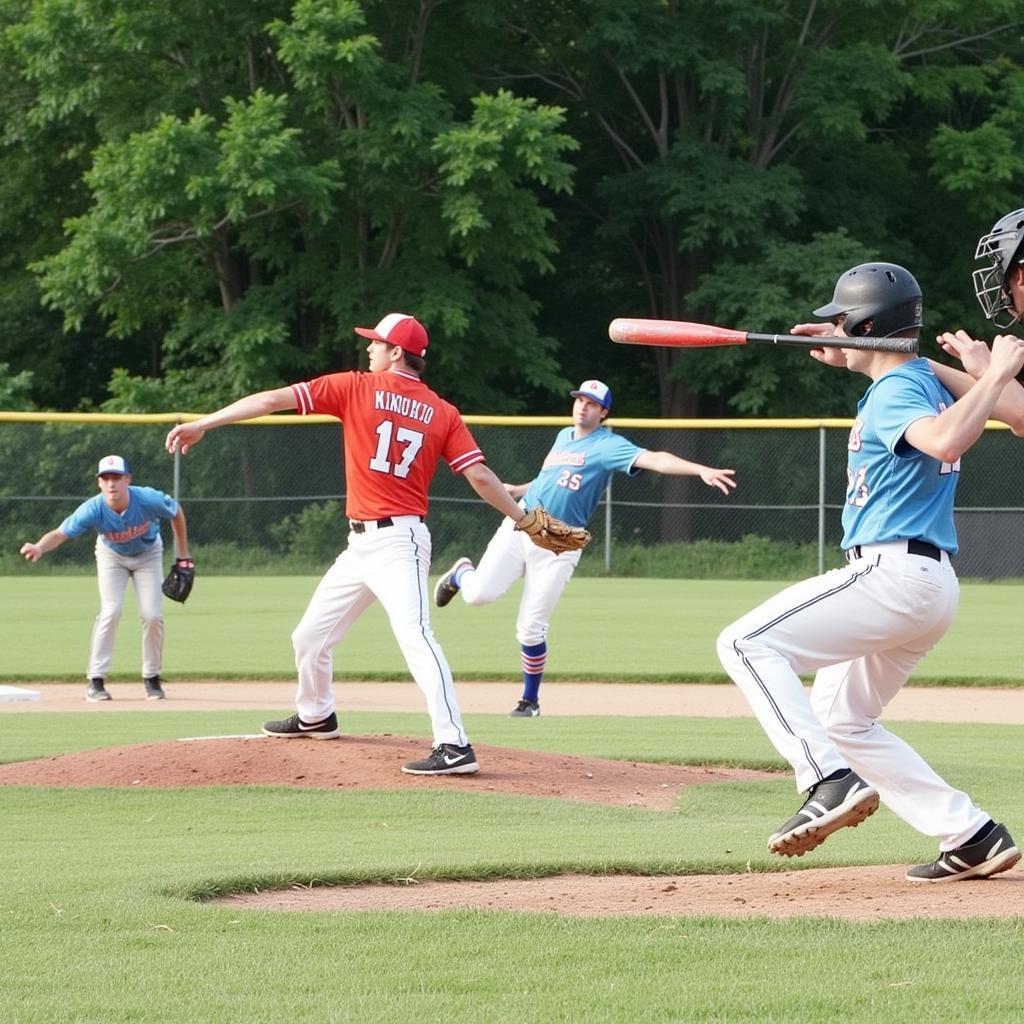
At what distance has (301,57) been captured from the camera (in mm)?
29016

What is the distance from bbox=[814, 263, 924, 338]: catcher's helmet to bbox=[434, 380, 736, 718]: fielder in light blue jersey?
633 cm

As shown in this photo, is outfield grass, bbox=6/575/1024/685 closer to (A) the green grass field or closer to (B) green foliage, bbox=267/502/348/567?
(B) green foliage, bbox=267/502/348/567

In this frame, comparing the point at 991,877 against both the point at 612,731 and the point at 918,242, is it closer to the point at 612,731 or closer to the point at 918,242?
the point at 612,731

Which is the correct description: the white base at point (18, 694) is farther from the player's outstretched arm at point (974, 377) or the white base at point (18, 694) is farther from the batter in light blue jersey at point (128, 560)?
the player's outstretched arm at point (974, 377)

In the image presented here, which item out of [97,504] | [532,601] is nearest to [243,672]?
[97,504]

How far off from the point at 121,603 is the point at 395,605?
19.8ft

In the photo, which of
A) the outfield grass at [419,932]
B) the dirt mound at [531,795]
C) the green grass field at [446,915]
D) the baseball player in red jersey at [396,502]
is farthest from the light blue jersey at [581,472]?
the outfield grass at [419,932]

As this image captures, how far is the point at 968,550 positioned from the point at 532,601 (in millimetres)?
14985

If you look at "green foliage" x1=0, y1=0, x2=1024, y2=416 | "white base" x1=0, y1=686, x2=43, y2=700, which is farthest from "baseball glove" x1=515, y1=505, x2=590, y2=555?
"green foliage" x1=0, y1=0, x2=1024, y2=416

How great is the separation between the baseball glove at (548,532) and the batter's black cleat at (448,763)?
113cm

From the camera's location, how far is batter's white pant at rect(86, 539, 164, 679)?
45.8 feet

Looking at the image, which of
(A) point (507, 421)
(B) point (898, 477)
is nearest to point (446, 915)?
(B) point (898, 477)

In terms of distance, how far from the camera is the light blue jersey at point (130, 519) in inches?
543

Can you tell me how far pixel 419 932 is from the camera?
17.0 feet
